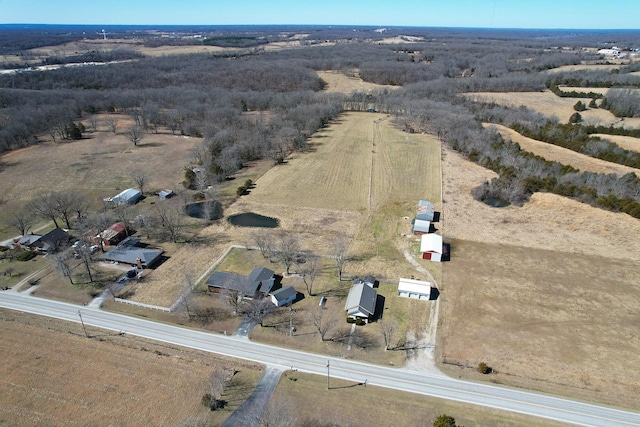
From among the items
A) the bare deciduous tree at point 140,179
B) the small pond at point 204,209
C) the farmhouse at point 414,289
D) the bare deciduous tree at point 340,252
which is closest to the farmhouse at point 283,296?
the bare deciduous tree at point 340,252

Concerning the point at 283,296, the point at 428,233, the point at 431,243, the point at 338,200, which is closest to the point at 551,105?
the point at 338,200

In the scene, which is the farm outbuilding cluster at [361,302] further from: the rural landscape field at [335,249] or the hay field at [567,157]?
the hay field at [567,157]

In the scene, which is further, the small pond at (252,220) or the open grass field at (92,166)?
the open grass field at (92,166)

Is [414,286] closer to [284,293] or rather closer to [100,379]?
[284,293]

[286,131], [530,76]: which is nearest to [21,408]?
[286,131]

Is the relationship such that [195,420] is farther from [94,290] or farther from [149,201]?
[149,201]

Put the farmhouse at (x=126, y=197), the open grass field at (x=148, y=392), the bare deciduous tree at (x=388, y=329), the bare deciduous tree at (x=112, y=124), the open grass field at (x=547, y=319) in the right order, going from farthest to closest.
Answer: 1. the bare deciduous tree at (x=112, y=124)
2. the farmhouse at (x=126, y=197)
3. the bare deciduous tree at (x=388, y=329)
4. the open grass field at (x=547, y=319)
5. the open grass field at (x=148, y=392)

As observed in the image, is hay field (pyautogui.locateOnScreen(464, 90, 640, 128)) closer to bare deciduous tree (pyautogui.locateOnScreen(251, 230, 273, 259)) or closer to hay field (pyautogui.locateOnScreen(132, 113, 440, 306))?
hay field (pyautogui.locateOnScreen(132, 113, 440, 306))

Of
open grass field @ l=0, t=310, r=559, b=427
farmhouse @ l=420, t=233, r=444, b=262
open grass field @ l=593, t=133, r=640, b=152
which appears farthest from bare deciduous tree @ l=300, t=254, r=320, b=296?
open grass field @ l=593, t=133, r=640, b=152
